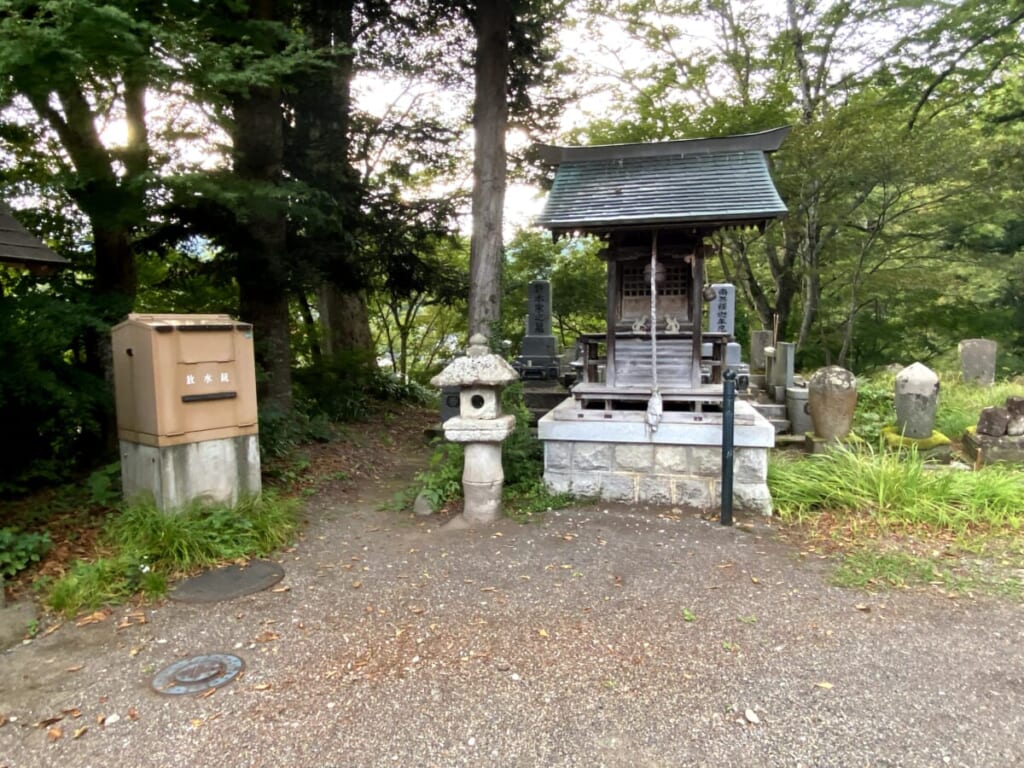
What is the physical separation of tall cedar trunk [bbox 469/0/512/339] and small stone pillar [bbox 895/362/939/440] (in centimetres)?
541

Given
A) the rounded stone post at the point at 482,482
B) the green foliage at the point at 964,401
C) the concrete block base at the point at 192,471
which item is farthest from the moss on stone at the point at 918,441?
the concrete block base at the point at 192,471

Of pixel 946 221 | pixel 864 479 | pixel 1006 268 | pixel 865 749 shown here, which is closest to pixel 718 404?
pixel 864 479

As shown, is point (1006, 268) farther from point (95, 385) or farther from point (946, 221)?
point (95, 385)

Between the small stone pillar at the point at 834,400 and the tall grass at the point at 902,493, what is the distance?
157 cm

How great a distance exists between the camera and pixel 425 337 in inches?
632

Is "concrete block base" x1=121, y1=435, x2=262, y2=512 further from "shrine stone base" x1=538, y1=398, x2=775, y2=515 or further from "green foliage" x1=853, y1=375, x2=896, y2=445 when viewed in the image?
"green foliage" x1=853, y1=375, x2=896, y2=445

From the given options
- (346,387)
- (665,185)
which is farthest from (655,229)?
(346,387)

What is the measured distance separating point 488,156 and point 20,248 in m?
6.10

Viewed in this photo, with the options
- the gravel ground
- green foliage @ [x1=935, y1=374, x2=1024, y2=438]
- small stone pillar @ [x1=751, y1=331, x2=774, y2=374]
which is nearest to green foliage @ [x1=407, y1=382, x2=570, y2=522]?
the gravel ground

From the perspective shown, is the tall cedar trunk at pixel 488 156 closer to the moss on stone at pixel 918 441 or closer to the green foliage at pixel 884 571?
the moss on stone at pixel 918 441

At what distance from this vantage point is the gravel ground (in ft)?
8.06

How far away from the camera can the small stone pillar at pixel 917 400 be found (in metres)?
6.96

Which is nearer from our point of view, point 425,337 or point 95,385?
point 95,385

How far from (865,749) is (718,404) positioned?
4044 mm
